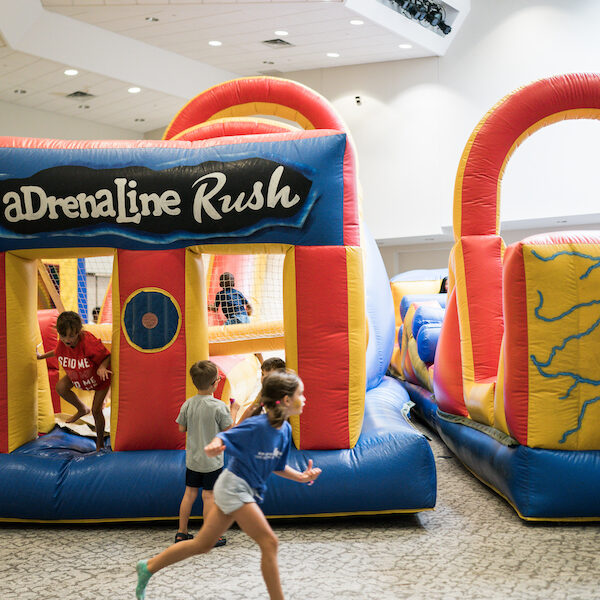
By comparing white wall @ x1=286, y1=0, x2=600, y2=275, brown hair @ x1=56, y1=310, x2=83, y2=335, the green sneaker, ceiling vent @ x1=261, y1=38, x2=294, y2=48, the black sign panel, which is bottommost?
the green sneaker

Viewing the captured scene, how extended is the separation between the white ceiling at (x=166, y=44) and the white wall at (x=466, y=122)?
0.39 metres

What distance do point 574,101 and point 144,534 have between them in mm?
3539

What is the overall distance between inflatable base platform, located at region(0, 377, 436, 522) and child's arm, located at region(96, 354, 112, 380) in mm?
425

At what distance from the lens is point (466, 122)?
41.8ft

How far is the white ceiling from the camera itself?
10.0 m

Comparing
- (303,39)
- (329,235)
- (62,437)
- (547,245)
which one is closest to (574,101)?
(547,245)

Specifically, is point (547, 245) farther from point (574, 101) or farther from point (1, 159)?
point (1, 159)

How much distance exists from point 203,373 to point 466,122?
10597 mm

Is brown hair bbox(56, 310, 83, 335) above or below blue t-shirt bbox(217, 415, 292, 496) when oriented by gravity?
above

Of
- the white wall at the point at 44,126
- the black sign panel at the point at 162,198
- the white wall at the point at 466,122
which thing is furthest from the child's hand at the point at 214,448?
the white wall at the point at 44,126

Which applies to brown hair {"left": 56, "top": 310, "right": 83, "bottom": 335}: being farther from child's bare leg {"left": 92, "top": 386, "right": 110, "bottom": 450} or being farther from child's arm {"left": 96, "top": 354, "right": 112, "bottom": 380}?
child's bare leg {"left": 92, "top": 386, "right": 110, "bottom": 450}

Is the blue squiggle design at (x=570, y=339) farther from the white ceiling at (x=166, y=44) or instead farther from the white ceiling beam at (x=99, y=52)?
the white ceiling beam at (x=99, y=52)

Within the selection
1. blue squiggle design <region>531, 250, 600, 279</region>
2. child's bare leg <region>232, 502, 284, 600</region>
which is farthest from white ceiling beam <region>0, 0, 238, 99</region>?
child's bare leg <region>232, 502, 284, 600</region>

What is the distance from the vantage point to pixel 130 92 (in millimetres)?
12188
